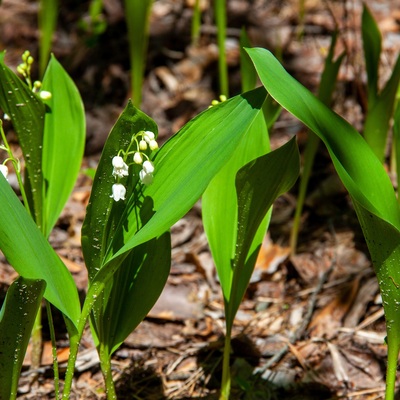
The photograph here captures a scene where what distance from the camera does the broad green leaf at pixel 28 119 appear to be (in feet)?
5.29

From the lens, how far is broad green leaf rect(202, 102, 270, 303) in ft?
5.39

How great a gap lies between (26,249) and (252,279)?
1.34 m

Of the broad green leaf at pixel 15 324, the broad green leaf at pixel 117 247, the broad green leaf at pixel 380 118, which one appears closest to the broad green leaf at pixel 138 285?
the broad green leaf at pixel 117 247

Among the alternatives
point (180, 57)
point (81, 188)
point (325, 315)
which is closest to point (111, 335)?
point (325, 315)

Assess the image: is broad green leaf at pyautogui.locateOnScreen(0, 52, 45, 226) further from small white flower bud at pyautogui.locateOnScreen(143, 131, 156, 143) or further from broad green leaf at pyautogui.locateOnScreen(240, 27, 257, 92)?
broad green leaf at pyautogui.locateOnScreen(240, 27, 257, 92)

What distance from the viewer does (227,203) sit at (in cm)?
166

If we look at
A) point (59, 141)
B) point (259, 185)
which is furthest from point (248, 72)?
point (259, 185)

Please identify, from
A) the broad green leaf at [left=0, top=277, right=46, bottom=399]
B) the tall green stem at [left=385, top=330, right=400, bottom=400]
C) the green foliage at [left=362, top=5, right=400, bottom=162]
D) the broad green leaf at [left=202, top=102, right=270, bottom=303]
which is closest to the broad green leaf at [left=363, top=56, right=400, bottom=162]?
→ the green foliage at [left=362, top=5, right=400, bottom=162]

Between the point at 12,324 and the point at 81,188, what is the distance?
179cm

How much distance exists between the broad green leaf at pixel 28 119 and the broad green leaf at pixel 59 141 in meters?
0.05

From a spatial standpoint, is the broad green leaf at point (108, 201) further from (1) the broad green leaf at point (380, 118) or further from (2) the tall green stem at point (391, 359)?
(1) the broad green leaf at point (380, 118)

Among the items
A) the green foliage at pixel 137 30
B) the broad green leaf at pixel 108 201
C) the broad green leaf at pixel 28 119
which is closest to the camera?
the broad green leaf at pixel 108 201

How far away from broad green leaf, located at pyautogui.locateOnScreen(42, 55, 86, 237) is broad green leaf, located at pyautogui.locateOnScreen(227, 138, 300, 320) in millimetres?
560

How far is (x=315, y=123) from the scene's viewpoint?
4.05 feet
